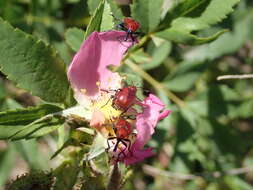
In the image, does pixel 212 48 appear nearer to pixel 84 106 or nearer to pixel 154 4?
pixel 154 4

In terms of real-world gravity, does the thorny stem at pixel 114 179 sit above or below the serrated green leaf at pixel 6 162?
above

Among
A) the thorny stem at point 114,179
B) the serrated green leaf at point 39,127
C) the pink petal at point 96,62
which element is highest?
the pink petal at point 96,62

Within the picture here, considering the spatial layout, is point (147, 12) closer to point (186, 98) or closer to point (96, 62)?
point (96, 62)

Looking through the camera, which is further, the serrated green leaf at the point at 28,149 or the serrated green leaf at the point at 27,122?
the serrated green leaf at the point at 28,149

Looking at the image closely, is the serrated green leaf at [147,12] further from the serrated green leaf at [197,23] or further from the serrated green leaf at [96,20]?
the serrated green leaf at [96,20]

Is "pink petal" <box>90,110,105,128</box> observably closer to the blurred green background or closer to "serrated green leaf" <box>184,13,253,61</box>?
the blurred green background

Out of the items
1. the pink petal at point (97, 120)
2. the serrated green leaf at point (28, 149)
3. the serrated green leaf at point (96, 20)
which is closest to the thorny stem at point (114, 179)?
the pink petal at point (97, 120)

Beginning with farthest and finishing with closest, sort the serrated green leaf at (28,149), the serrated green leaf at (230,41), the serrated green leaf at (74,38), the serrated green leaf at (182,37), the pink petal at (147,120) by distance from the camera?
the serrated green leaf at (230,41) < the serrated green leaf at (28,149) < the serrated green leaf at (74,38) < the serrated green leaf at (182,37) < the pink petal at (147,120)
